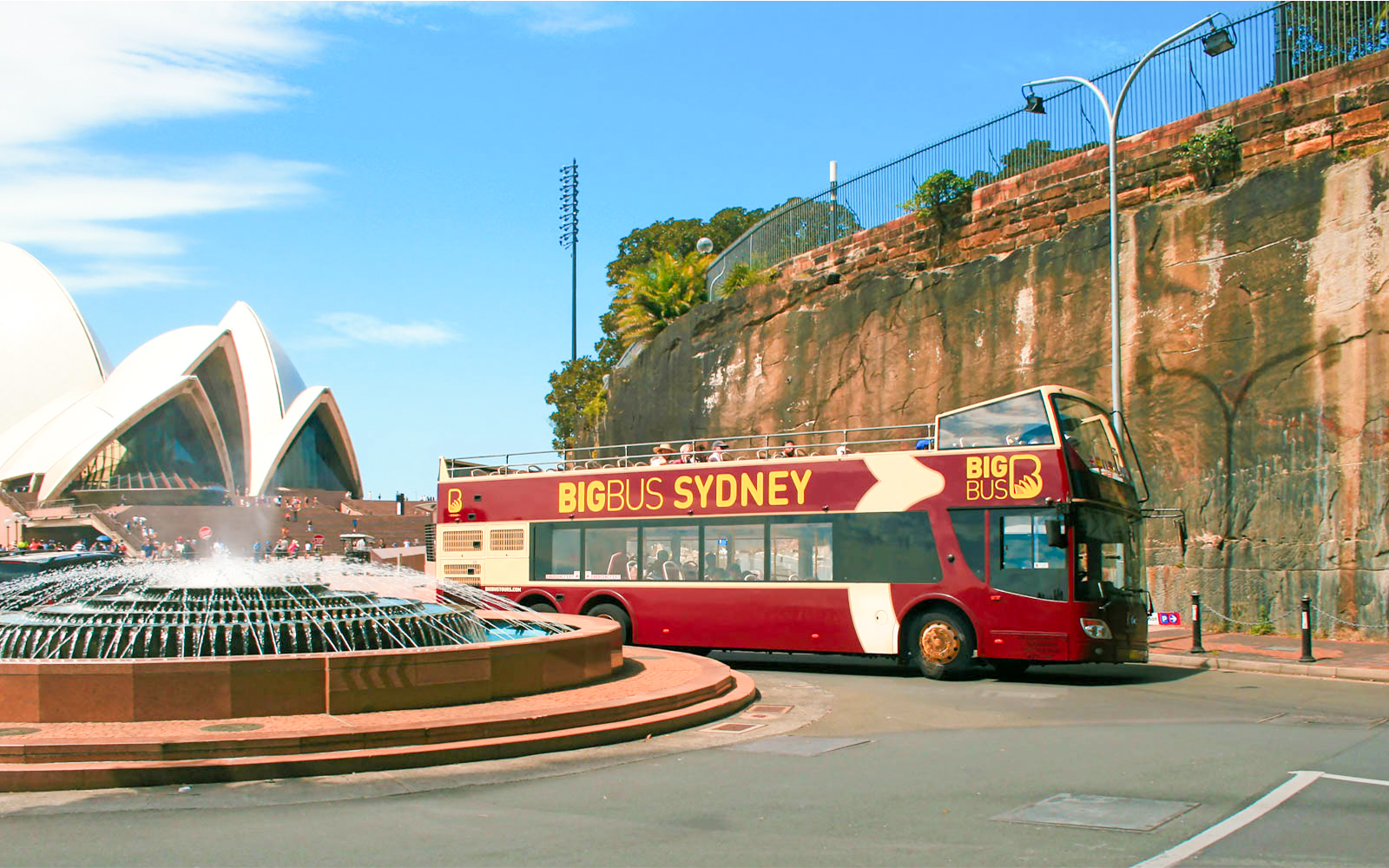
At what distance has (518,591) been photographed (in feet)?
62.1

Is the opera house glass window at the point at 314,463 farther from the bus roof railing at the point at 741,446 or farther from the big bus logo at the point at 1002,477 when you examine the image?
the big bus logo at the point at 1002,477

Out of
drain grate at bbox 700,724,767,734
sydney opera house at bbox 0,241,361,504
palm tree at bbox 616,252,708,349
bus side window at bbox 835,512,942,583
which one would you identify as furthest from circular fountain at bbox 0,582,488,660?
sydney opera house at bbox 0,241,361,504

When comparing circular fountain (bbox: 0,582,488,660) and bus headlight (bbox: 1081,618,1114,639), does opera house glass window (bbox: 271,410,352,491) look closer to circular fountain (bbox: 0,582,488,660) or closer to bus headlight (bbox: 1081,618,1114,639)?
circular fountain (bbox: 0,582,488,660)

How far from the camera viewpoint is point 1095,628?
553 inches

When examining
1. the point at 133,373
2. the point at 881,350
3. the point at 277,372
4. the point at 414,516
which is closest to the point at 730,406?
the point at 881,350

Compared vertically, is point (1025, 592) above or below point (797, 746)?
above

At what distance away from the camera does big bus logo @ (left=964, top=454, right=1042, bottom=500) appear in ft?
47.6

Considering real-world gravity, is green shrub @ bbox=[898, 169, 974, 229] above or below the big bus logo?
above

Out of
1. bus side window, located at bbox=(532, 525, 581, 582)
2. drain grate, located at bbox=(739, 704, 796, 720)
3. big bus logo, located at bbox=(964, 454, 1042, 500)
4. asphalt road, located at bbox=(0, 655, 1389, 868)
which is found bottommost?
drain grate, located at bbox=(739, 704, 796, 720)

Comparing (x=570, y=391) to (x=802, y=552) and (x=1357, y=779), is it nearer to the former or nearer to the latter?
(x=802, y=552)

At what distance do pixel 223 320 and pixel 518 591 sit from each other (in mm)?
83454

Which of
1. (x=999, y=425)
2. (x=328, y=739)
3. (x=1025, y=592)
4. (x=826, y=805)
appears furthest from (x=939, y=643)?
(x=328, y=739)

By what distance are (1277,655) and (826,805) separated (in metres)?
11.7

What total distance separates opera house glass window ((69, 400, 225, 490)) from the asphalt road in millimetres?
72495
